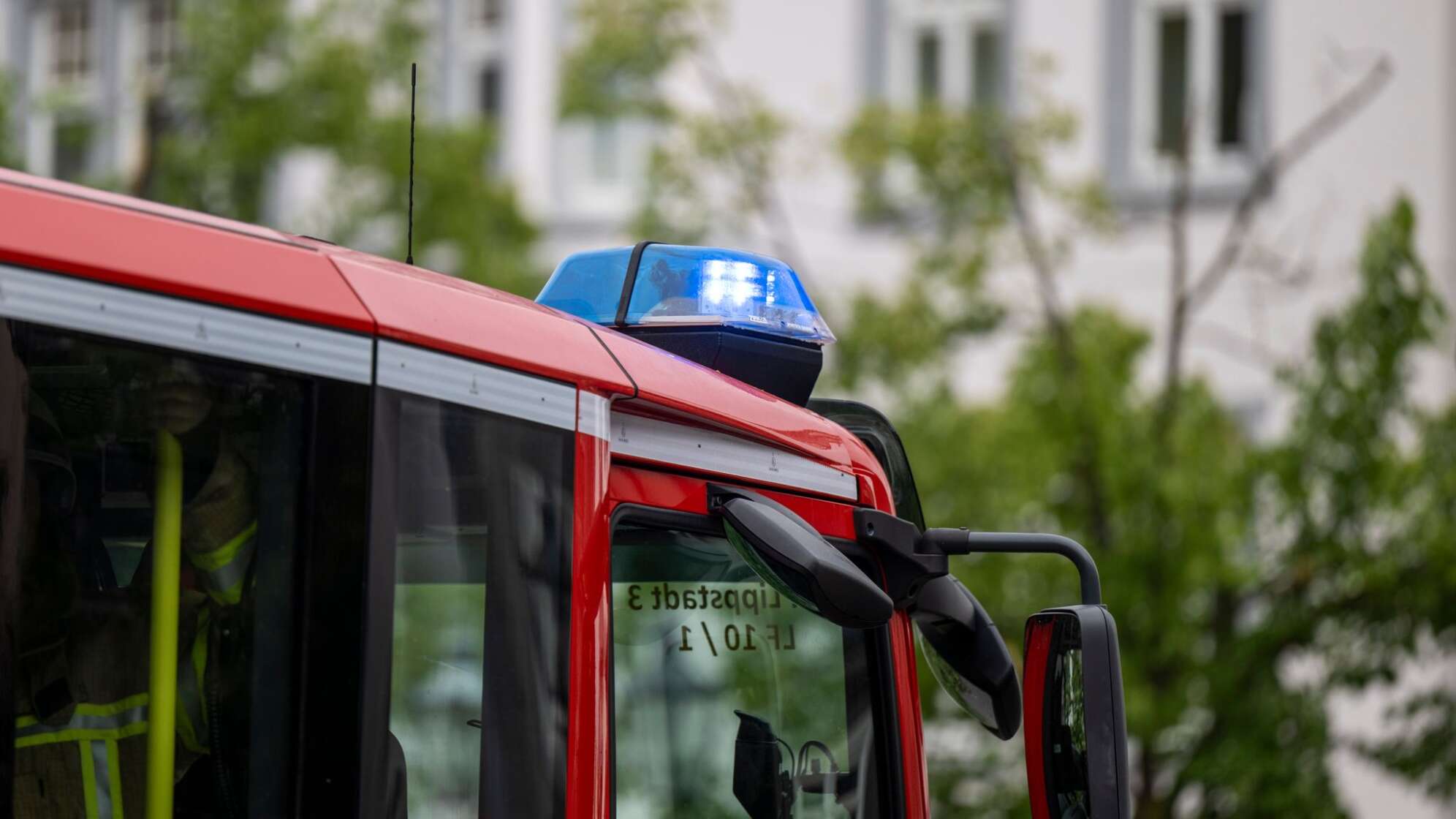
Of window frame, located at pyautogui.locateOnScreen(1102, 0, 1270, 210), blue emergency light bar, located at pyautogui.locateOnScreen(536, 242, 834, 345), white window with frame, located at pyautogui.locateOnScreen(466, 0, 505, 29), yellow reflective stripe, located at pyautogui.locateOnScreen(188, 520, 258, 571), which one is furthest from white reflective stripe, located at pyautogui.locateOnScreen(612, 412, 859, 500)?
white window with frame, located at pyautogui.locateOnScreen(466, 0, 505, 29)

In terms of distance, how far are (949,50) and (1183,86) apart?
6.04 ft

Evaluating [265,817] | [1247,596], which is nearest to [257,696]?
[265,817]

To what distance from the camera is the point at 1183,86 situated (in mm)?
13570

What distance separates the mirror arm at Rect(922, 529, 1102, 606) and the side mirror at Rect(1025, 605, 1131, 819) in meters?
0.12

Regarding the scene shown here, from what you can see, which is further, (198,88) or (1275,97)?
(1275,97)

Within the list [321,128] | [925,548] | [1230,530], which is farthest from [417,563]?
[321,128]

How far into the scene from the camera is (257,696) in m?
2.37

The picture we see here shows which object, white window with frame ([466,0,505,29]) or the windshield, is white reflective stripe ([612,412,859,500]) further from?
white window with frame ([466,0,505,29])

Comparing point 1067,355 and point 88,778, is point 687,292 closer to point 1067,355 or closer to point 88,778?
point 88,778

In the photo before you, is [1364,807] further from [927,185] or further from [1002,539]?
[1002,539]

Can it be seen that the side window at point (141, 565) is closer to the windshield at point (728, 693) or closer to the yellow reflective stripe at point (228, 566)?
the yellow reflective stripe at point (228, 566)

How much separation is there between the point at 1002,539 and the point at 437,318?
116 centimetres

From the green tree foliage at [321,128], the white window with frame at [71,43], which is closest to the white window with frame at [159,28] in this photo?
the white window with frame at [71,43]

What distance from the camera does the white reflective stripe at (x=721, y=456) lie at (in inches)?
112
